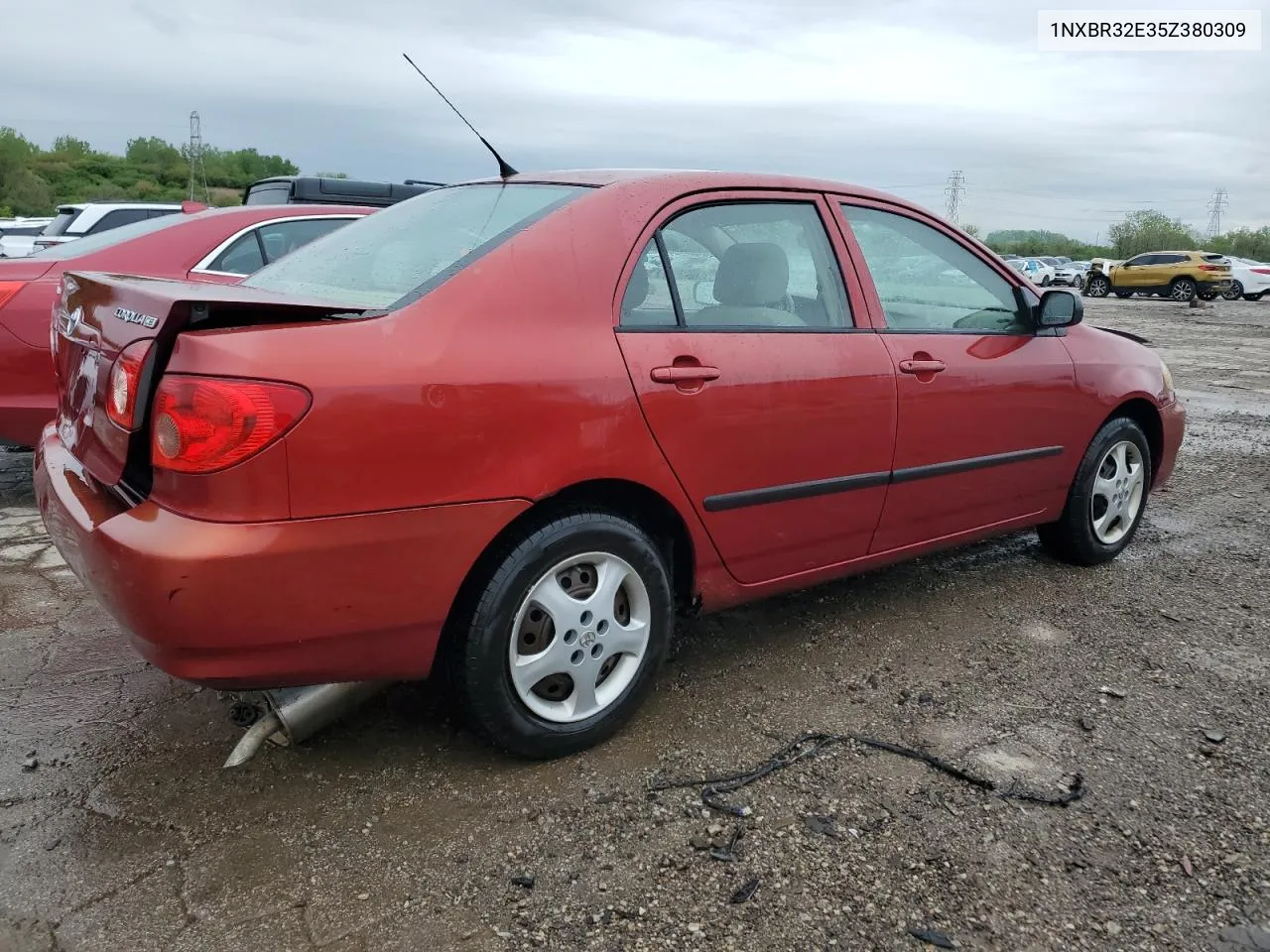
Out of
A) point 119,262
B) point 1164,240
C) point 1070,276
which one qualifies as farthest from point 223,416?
point 1164,240

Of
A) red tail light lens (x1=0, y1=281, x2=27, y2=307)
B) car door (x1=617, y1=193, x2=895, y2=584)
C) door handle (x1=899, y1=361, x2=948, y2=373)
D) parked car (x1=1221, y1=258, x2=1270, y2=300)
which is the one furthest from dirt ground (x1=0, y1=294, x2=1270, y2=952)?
parked car (x1=1221, y1=258, x2=1270, y2=300)

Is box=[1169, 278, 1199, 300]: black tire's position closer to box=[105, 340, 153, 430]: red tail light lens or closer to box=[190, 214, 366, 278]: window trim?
box=[190, 214, 366, 278]: window trim

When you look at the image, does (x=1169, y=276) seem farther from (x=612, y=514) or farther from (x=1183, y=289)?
(x=612, y=514)

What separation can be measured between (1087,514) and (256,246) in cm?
Result: 426

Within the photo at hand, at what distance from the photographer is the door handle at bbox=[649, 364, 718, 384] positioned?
260cm

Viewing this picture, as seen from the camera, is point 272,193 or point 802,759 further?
point 272,193

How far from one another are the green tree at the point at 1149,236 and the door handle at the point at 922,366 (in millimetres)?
70821

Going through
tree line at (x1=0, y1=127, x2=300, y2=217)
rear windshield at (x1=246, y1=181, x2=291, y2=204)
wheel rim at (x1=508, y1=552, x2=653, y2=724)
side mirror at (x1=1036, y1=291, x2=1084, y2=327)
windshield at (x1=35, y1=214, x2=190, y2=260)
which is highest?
tree line at (x1=0, y1=127, x2=300, y2=217)

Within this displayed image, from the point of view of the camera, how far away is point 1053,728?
2826 millimetres

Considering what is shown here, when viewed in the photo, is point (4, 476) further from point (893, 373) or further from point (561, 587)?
point (893, 373)

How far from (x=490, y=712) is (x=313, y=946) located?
67 centimetres

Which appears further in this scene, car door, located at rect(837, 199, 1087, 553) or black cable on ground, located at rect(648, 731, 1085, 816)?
car door, located at rect(837, 199, 1087, 553)

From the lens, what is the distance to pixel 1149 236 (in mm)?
67875

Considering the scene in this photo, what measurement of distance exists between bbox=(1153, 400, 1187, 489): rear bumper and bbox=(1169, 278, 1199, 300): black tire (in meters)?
29.2
